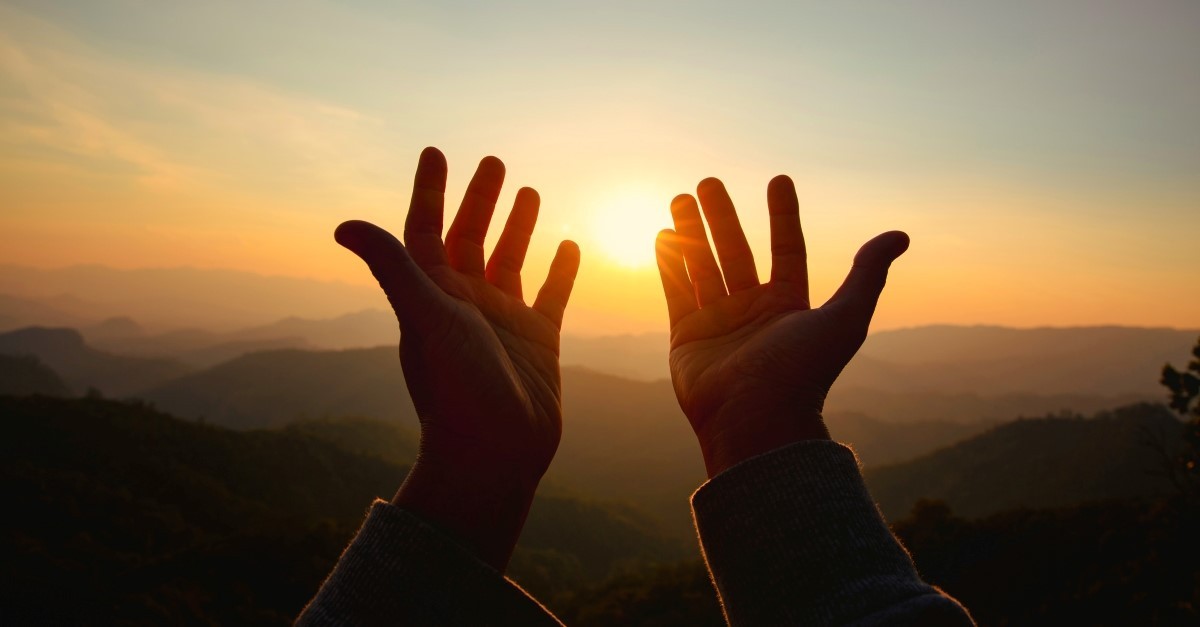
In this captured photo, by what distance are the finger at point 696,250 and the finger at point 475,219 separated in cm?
131

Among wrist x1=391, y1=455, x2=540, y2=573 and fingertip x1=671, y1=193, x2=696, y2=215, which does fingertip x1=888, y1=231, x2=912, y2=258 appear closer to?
fingertip x1=671, y1=193, x2=696, y2=215

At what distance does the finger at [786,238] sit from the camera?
425cm

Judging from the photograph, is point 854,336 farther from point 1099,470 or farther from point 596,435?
point 596,435

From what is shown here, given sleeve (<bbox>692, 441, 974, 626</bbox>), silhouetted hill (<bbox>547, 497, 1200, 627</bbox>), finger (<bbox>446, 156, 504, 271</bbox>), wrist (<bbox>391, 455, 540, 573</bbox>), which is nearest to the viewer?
sleeve (<bbox>692, 441, 974, 626</bbox>)

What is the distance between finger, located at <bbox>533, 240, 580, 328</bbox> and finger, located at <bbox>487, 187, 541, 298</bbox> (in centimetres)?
20

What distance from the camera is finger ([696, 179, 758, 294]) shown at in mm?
4469

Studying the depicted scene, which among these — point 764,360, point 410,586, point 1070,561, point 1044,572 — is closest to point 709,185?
point 764,360

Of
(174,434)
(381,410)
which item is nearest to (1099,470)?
(174,434)

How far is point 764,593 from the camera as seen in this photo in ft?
7.91

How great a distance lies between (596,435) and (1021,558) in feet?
358

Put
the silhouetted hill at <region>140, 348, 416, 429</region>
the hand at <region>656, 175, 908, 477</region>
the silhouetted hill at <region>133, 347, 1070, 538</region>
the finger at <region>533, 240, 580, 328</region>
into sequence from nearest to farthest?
the hand at <region>656, 175, 908, 477</region>, the finger at <region>533, 240, 580, 328</region>, the silhouetted hill at <region>133, 347, 1070, 538</region>, the silhouetted hill at <region>140, 348, 416, 429</region>

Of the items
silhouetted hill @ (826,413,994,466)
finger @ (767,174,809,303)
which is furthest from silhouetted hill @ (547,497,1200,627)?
silhouetted hill @ (826,413,994,466)

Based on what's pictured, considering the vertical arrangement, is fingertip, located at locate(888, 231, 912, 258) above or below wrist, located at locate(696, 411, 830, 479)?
above

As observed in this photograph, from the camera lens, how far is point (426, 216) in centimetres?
368
